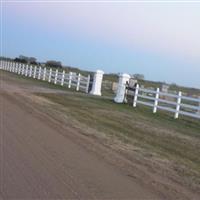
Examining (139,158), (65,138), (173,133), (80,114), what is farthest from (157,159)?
(80,114)

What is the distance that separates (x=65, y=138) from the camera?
492 inches

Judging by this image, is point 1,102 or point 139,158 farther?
point 1,102

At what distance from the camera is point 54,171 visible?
8469 mm

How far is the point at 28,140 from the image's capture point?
452 inches

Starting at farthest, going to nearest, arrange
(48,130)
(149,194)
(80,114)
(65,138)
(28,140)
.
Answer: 1. (80,114)
2. (48,130)
3. (65,138)
4. (28,140)
5. (149,194)

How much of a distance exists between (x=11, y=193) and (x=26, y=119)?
28.8ft

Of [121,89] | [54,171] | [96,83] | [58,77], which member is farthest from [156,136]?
[58,77]

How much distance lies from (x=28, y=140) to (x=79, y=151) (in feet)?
4.62

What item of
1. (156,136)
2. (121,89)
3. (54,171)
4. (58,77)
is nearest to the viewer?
(54,171)

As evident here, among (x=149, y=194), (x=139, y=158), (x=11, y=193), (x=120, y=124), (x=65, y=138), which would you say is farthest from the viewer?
(x=120, y=124)

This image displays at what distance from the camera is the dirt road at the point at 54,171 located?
7210mm

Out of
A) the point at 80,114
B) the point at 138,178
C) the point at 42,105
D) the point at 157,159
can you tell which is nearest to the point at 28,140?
the point at 157,159

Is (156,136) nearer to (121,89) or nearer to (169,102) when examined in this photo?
(169,102)

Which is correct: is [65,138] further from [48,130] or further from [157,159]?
[157,159]
